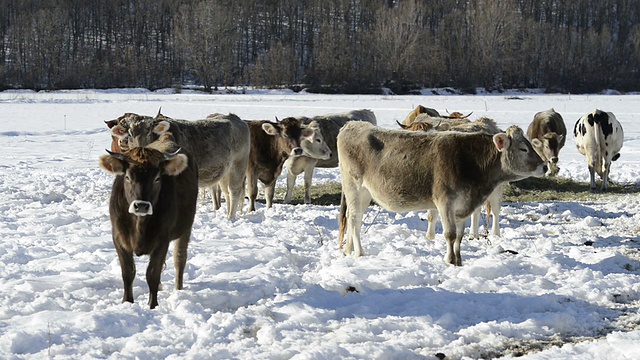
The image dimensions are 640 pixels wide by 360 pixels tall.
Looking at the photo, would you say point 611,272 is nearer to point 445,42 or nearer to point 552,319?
point 552,319

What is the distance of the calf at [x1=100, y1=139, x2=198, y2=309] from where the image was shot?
5742 millimetres

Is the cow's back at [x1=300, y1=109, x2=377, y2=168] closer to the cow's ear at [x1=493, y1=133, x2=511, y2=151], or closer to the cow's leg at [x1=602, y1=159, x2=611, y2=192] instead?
the cow's leg at [x1=602, y1=159, x2=611, y2=192]

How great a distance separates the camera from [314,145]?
12766 millimetres

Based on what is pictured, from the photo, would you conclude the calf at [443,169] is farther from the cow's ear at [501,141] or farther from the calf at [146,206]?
A: the calf at [146,206]

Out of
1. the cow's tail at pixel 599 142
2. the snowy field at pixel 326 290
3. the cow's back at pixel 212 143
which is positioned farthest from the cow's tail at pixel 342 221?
the cow's tail at pixel 599 142

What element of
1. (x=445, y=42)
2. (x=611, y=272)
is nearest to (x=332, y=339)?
(x=611, y=272)

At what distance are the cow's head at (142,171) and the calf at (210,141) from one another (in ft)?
10.1

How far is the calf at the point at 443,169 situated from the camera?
24.8 feet

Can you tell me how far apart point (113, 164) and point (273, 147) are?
279 inches

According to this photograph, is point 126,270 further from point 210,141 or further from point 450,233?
point 210,141

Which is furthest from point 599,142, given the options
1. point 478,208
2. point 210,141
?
point 210,141

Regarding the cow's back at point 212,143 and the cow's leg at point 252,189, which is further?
the cow's leg at point 252,189

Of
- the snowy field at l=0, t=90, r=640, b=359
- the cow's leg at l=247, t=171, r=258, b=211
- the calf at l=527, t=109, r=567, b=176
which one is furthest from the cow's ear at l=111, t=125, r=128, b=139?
the calf at l=527, t=109, r=567, b=176

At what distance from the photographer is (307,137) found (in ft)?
41.6
